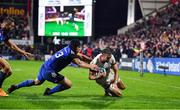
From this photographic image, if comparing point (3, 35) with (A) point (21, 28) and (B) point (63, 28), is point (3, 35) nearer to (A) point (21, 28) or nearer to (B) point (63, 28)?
(B) point (63, 28)

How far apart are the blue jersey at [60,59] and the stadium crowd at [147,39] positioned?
1864 centimetres

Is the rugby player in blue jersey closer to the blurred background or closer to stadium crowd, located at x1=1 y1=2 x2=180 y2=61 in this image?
the blurred background

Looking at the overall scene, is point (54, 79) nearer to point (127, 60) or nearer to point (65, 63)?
point (65, 63)

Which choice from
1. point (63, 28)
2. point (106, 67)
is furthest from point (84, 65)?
point (63, 28)

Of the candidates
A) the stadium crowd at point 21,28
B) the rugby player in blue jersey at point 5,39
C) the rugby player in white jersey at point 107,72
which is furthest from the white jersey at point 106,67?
the stadium crowd at point 21,28

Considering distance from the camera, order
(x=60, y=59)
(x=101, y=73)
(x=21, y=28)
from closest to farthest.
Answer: (x=60, y=59)
(x=101, y=73)
(x=21, y=28)

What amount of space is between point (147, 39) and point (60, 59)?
2710cm

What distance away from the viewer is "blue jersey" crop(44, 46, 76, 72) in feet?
Answer: 44.4

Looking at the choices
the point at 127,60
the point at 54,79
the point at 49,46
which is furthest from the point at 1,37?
the point at 49,46

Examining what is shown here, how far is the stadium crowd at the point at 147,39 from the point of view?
35.1m

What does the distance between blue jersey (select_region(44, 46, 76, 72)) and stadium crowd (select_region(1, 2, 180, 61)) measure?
61.2ft

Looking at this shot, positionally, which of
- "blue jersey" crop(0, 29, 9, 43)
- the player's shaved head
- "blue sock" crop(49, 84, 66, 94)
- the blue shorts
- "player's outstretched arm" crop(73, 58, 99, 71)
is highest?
"blue jersey" crop(0, 29, 9, 43)

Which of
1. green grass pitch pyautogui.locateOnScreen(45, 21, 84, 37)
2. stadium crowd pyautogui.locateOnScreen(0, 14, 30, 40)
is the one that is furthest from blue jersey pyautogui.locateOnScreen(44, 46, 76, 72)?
stadium crowd pyautogui.locateOnScreen(0, 14, 30, 40)

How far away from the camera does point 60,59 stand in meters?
13.9
